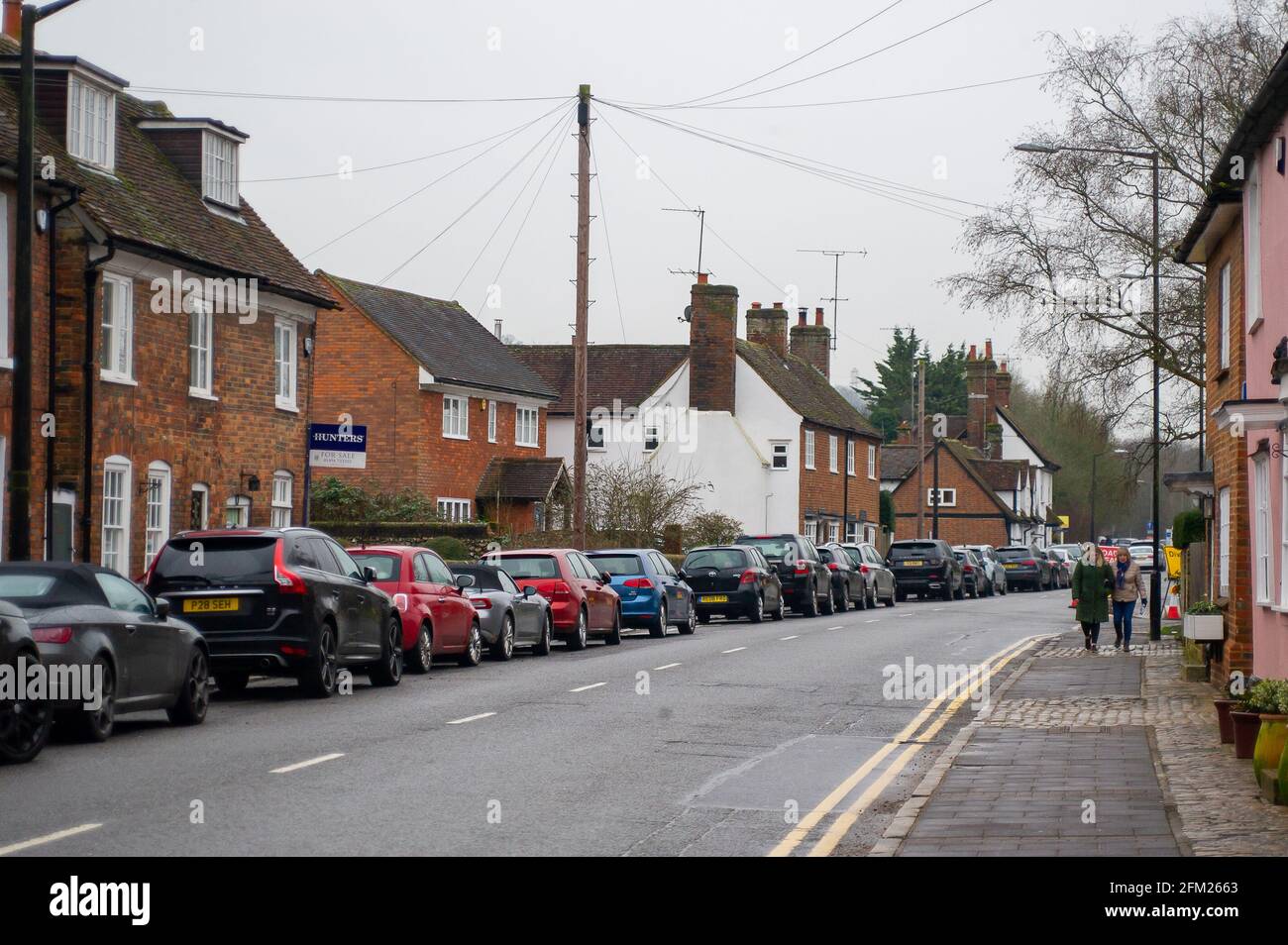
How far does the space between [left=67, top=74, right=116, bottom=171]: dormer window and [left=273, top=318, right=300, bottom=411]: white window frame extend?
5.08 metres

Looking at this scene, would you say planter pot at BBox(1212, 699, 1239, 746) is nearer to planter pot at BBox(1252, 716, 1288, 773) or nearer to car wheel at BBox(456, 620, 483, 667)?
planter pot at BBox(1252, 716, 1288, 773)

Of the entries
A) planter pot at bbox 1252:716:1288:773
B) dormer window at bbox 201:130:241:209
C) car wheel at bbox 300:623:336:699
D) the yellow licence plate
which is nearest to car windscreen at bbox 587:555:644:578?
dormer window at bbox 201:130:241:209

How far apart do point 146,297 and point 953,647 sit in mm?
14082

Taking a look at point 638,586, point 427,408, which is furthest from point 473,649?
point 427,408

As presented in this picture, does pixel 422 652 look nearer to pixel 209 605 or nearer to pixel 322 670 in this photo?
pixel 322 670

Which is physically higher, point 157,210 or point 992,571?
point 157,210

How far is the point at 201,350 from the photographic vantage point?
94.7 feet

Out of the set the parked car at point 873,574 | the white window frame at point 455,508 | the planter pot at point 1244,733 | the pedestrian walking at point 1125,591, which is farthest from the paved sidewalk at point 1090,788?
the white window frame at point 455,508

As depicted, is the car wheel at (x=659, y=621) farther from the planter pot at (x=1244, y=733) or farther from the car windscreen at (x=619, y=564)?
the planter pot at (x=1244, y=733)

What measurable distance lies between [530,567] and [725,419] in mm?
35603

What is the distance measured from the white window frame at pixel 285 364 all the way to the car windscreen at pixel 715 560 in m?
8.99

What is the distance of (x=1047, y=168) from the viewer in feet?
126

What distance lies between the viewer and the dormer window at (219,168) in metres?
31.1
